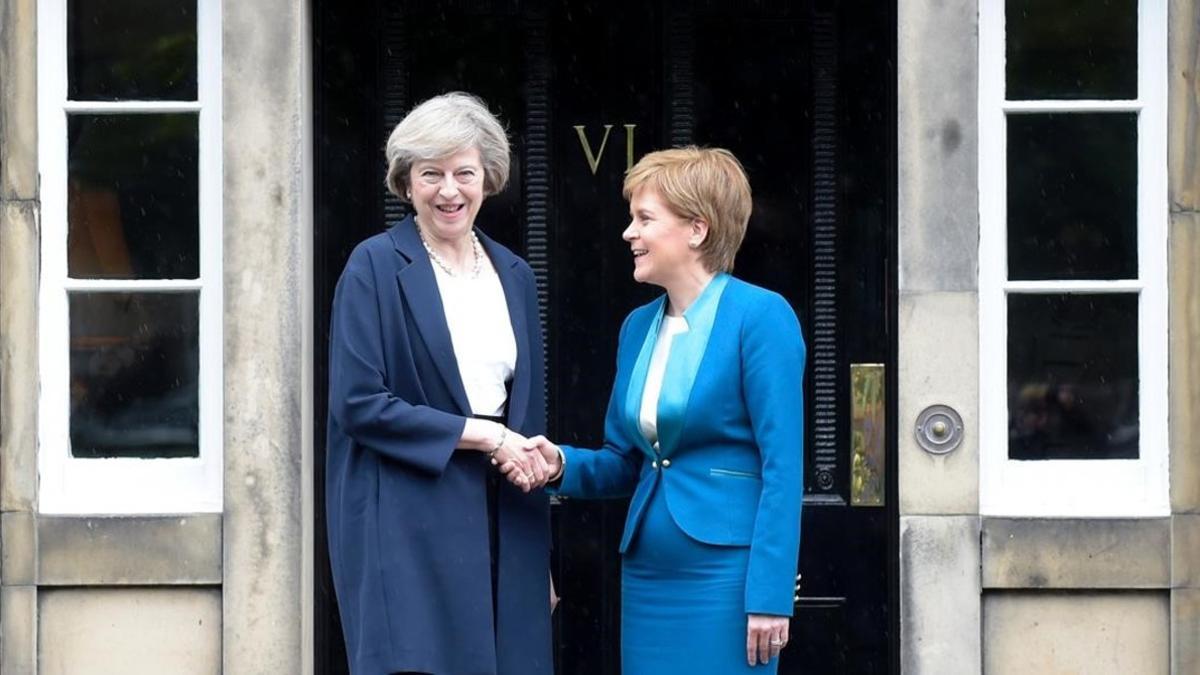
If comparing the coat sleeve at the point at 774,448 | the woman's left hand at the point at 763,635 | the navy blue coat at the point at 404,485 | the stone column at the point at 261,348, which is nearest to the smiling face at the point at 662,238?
the coat sleeve at the point at 774,448

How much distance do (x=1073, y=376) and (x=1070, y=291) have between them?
259 millimetres

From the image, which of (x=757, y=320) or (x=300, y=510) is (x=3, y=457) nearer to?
(x=300, y=510)

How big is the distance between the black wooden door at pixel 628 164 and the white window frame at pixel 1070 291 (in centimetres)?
34

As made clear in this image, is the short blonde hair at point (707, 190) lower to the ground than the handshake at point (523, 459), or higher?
higher

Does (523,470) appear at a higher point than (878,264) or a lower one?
lower

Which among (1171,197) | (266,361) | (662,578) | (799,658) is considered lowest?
(799,658)

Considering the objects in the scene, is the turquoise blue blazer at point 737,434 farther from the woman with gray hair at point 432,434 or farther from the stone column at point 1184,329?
the stone column at point 1184,329

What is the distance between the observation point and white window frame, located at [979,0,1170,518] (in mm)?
6168

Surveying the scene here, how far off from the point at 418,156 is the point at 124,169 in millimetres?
1858

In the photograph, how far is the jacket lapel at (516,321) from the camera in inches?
→ 192

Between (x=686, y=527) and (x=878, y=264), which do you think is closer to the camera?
(x=686, y=527)

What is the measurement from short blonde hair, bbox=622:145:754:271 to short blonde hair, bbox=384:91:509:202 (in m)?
0.33

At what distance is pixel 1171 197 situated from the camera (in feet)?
20.0

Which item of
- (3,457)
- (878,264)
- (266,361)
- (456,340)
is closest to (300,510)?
(266,361)
